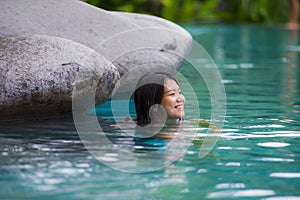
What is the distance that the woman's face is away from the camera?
15.4 ft

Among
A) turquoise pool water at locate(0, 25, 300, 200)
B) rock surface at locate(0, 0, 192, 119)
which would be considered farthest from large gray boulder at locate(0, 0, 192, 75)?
turquoise pool water at locate(0, 25, 300, 200)

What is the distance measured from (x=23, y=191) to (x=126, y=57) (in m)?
3.32

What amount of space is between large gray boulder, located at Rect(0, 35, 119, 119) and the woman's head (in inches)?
19.4

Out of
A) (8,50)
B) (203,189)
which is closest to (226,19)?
(8,50)

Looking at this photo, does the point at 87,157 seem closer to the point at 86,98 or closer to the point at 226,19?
the point at 86,98

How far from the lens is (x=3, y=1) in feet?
20.1

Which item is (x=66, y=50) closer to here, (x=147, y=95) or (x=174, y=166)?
(x=147, y=95)

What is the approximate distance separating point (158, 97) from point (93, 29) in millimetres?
Result: 1858

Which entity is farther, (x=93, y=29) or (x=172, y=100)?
(x=93, y=29)

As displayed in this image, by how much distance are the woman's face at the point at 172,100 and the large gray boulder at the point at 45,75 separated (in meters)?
0.65

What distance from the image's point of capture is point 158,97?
465cm

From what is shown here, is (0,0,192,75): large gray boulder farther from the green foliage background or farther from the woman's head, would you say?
the green foliage background

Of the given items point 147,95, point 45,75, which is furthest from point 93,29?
point 147,95

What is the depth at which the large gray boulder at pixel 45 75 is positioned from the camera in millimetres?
4793
